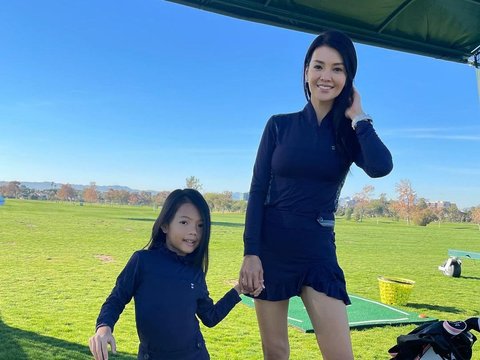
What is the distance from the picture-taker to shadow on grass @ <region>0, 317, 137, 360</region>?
4.40 m

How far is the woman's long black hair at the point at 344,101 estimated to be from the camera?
1.92 metres

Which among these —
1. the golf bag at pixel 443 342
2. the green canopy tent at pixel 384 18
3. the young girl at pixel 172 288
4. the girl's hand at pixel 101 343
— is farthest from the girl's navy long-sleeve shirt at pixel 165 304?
the green canopy tent at pixel 384 18

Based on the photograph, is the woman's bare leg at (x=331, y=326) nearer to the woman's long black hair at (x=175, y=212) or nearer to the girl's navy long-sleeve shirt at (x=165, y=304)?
the girl's navy long-sleeve shirt at (x=165, y=304)

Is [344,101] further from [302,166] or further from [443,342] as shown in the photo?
[443,342]

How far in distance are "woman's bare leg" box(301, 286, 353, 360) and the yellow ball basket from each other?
604cm

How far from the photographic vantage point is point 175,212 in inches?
86.2

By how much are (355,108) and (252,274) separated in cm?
80

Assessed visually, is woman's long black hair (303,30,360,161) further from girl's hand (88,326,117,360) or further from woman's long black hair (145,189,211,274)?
girl's hand (88,326,117,360)

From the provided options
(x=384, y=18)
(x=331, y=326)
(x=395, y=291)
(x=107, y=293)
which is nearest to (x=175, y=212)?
(x=331, y=326)

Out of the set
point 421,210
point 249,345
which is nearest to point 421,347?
point 249,345

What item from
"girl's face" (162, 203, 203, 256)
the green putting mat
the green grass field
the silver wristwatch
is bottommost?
the green grass field

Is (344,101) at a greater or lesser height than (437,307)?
greater

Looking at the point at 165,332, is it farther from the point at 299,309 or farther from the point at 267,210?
the point at 299,309

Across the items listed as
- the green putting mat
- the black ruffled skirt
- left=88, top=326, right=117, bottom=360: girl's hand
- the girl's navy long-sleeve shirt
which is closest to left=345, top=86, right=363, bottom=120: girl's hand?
the black ruffled skirt
